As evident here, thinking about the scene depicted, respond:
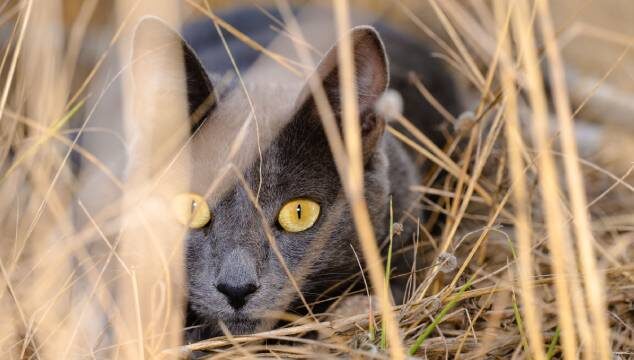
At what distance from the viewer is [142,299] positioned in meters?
1.47

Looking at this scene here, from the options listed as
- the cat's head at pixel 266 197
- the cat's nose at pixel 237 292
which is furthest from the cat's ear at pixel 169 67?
the cat's nose at pixel 237 292

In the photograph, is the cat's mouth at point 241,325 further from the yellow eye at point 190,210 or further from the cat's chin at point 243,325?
the yellow eye at point 190,210

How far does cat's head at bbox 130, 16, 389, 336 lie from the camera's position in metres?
1.40

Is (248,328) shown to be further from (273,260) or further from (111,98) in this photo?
(111,98)

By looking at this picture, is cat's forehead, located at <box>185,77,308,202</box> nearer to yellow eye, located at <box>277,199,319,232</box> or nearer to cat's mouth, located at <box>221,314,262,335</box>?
yellow eye, located at <box>277,199,319,232</box>

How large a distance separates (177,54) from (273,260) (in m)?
0.45

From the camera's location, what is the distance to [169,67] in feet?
4.88

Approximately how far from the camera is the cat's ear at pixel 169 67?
4.68ft

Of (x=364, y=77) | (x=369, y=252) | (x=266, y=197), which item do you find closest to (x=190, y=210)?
(x=266, y=197)

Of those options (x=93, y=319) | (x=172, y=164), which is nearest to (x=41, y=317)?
(x=93, y=319)

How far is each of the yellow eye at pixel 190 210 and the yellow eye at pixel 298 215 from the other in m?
0.15

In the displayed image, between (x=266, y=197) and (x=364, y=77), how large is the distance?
322 mm

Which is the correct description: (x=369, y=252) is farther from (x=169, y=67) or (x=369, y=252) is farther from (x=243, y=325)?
(x=169, y=67)

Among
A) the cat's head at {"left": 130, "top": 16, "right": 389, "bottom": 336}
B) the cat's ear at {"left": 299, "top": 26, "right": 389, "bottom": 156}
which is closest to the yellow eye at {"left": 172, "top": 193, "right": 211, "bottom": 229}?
the cat's head at {"left": 130, "top": 16, "right": 389, "bottom": 336}
